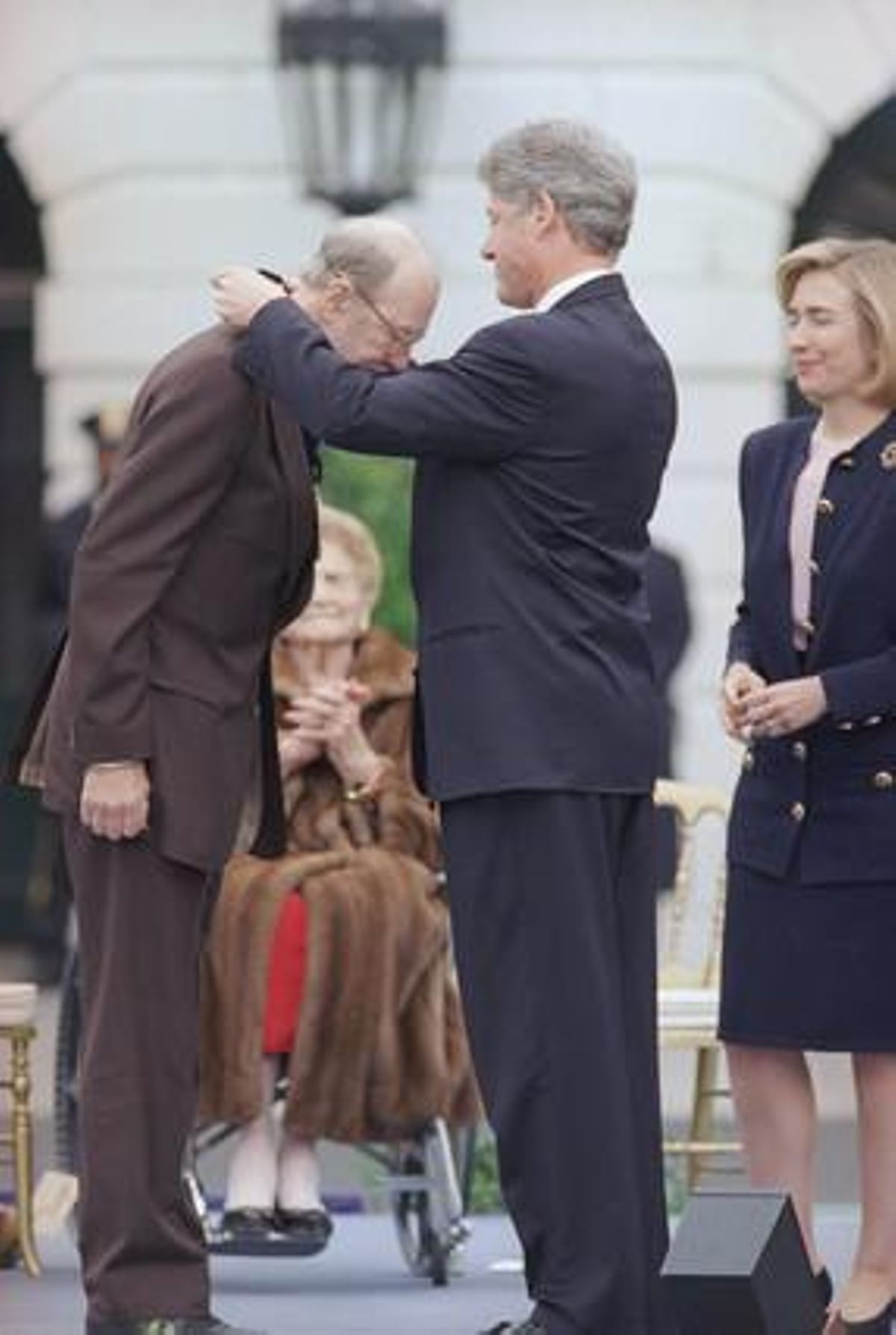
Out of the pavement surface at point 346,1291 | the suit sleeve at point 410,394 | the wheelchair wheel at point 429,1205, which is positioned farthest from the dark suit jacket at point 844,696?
the wheelchair wheel at point 429,1205

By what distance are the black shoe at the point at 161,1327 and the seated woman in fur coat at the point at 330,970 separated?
5.40 feet

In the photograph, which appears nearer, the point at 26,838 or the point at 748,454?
the point at 748,454

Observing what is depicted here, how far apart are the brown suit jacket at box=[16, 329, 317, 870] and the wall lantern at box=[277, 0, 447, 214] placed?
843 centimetres

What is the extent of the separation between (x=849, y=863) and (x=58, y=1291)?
1.93m

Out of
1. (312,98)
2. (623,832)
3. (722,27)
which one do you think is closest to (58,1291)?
(623,832)

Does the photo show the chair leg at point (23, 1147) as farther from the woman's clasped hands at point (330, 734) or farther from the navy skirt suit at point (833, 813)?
the navy skirt suit at point (833, 813)

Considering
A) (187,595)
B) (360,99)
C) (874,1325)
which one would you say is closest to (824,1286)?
(874,1325)

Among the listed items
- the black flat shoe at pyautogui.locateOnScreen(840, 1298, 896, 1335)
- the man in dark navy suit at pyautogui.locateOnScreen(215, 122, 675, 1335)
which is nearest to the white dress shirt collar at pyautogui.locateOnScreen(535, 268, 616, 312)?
the man in dark navy suit at pyautogui.locateOnScreen(215, 122, 675, 1335)

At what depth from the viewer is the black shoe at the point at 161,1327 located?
7.20 m

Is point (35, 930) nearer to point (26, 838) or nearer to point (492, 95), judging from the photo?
point (26, 838)

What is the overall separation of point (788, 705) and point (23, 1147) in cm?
213

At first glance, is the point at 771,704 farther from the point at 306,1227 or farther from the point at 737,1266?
the point at 306,1227

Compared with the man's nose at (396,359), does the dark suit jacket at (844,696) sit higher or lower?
lower

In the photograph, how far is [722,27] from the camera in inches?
667
